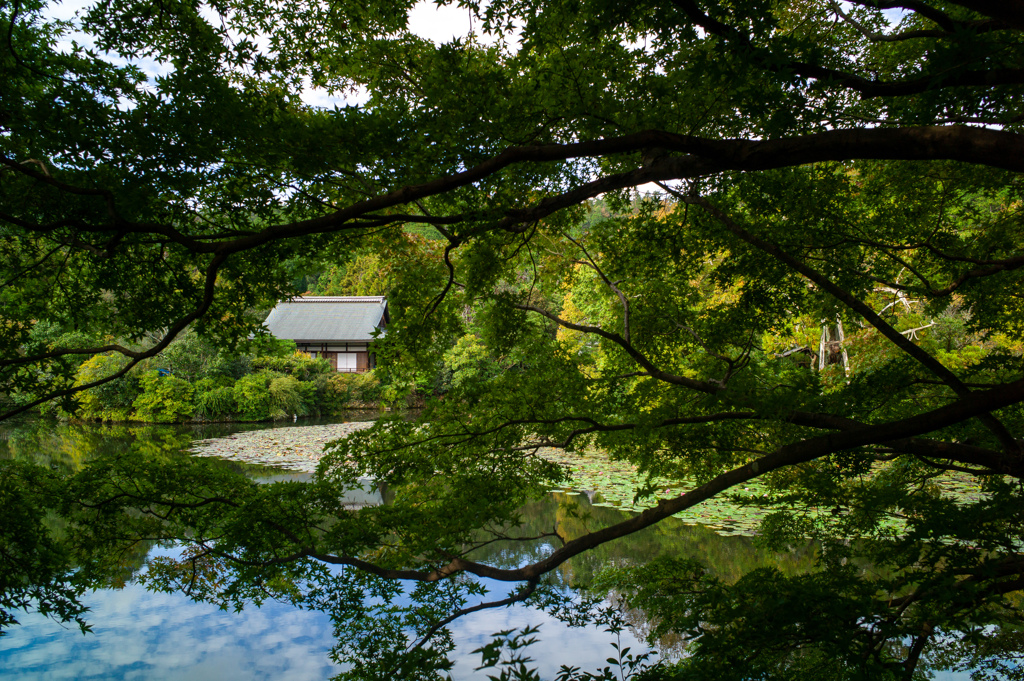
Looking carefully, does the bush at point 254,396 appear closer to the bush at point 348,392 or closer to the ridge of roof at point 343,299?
the bush at point 348,392

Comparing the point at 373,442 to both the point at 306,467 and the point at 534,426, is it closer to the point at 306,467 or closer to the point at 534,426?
the point at 534,426

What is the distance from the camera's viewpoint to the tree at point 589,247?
2172 millimetres

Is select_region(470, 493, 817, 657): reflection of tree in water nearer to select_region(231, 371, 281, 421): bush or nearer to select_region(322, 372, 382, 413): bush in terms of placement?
select_region(231, 371, 281, 421): bush

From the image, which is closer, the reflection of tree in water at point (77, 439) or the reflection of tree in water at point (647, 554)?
the reflection of tree in water at point (647, 554)

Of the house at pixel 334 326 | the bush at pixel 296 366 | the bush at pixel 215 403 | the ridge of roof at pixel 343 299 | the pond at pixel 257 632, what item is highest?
the ridge of roof at pixel 343 299

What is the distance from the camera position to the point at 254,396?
49.2 feet

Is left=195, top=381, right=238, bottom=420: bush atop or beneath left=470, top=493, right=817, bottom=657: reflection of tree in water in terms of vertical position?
atop

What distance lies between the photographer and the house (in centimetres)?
2033

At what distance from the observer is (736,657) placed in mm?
2223

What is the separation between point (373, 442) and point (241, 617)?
3590 mm

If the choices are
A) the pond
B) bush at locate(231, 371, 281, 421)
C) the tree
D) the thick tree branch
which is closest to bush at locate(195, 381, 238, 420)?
bush at locate(231, 371, 281, 421)

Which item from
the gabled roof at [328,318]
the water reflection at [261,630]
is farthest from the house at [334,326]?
the water reflection at [261,630]

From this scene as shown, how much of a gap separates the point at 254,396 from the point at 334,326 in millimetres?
5983

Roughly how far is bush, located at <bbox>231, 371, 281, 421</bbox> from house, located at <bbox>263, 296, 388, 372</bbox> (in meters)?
4.25
